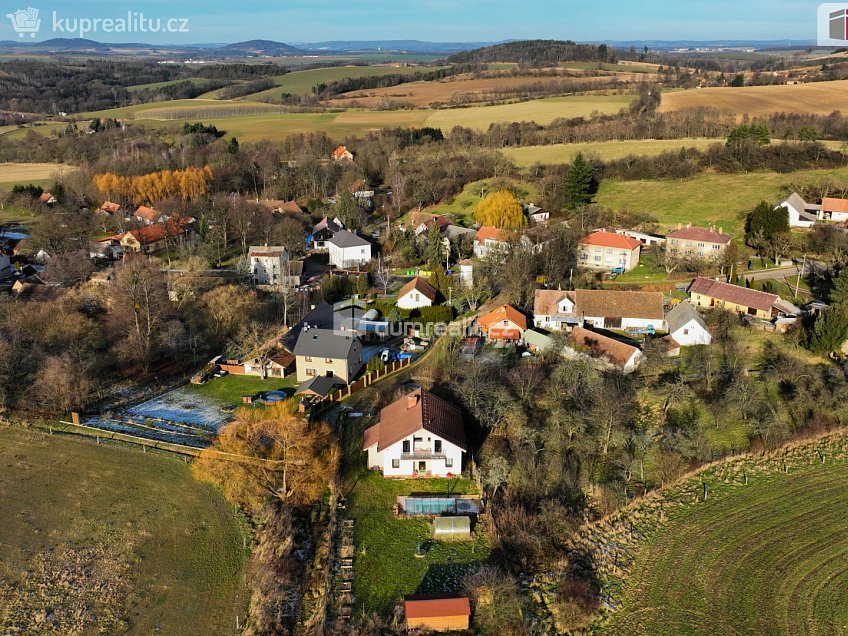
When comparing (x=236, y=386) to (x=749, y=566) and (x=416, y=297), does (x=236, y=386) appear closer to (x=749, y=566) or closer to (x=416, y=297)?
(x=416, y=297)

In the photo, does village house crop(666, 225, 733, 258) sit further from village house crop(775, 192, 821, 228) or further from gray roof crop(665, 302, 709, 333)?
gray roof crop(665, 302, 709, 333)

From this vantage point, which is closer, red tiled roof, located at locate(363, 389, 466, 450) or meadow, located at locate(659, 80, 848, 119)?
red tiled roof, located at locate(363, 389, 466, 450)

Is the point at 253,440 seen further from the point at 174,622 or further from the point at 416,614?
the point at 416,614

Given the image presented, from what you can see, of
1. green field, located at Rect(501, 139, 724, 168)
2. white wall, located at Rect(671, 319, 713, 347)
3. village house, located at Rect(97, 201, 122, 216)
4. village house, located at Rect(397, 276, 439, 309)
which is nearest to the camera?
white wall, located at Rect(671, 319, 713, 347)

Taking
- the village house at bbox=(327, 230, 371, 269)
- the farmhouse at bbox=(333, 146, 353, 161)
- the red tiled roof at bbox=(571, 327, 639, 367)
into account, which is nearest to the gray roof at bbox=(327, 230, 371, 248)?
the village house at bbox=(327, 230, 371, 269)

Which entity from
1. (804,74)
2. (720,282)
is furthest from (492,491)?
(804,74)

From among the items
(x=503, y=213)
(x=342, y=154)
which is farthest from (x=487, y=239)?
(x=342, y=154)
